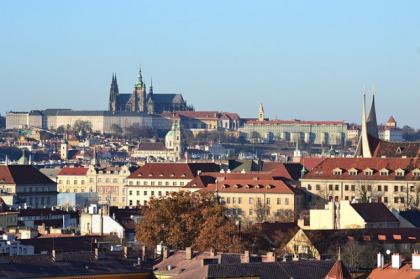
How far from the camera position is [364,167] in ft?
370

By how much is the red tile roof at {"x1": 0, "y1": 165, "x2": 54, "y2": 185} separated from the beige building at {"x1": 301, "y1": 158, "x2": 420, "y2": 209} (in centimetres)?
1919

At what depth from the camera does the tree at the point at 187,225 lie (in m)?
64.1

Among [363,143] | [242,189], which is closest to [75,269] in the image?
[242,189]

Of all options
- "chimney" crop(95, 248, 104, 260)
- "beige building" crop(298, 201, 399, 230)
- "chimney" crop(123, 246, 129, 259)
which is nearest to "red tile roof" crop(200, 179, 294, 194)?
"beige building" crop(298, 201, 399, 230)

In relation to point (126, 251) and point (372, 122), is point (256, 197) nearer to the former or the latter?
point (372, 122)

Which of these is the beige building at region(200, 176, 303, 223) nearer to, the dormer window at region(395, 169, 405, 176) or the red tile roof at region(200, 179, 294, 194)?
the red tile roof at region(200, 179, 294, 194)

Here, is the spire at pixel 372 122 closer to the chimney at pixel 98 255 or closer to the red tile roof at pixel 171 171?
the red tile roof at pixel 171 171

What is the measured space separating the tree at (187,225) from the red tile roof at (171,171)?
2517 inches

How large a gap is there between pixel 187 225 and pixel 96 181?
91759 millimetres

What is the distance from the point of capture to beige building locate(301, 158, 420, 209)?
4254 inches

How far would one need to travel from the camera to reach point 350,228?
250 ft

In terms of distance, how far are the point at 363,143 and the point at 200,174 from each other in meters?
12.9

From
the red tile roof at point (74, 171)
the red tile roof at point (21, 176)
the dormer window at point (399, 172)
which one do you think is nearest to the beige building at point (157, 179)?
the red tile roof at point (21, 176)

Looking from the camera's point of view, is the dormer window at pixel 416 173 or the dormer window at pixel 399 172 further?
the dormer window at pixel 399 172
